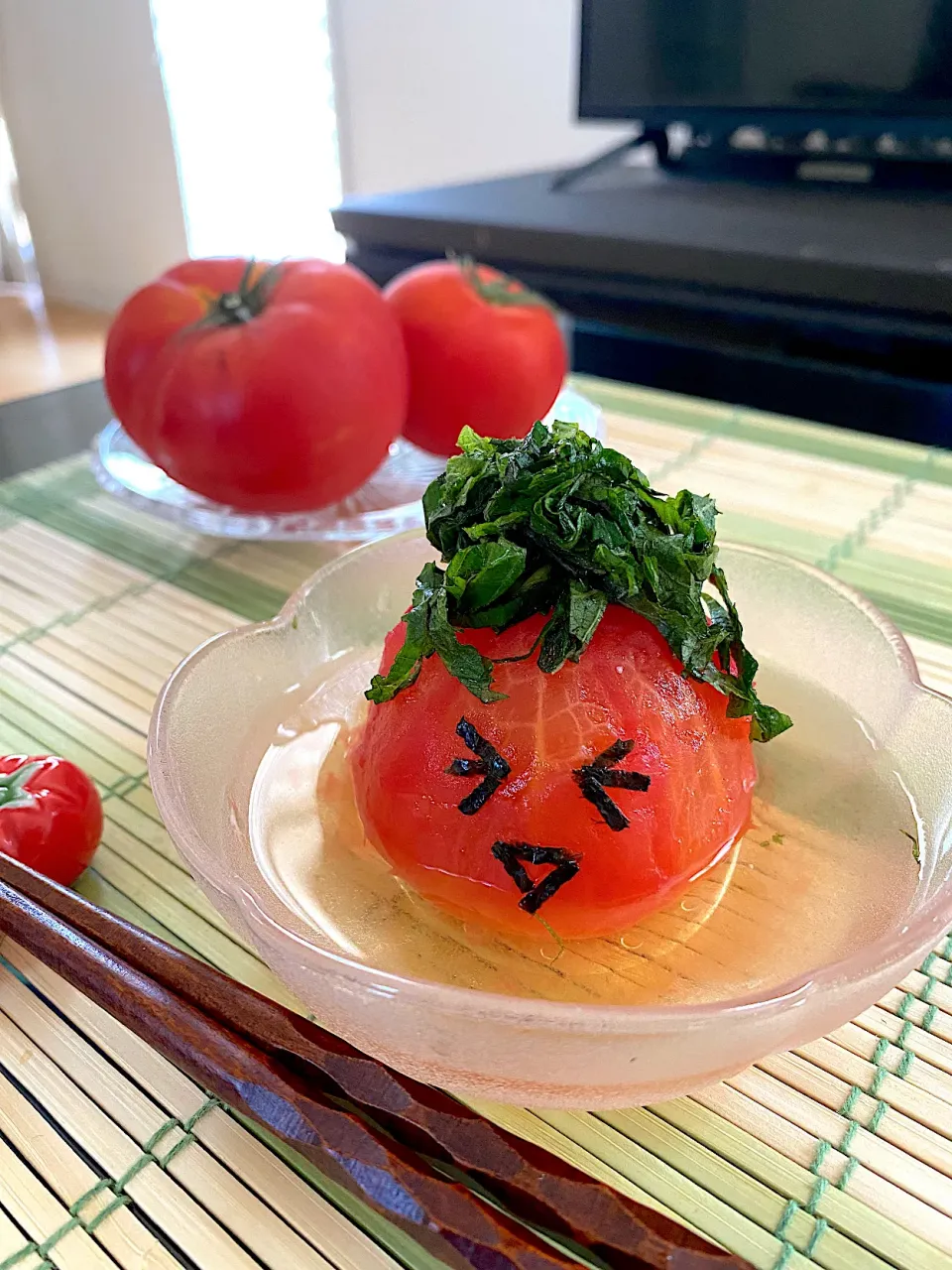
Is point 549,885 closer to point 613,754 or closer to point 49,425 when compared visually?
point 613,754

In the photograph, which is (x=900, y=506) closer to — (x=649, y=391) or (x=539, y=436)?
(x=649, y=391)

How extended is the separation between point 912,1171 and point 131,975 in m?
0.36

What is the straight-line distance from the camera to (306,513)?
0.96 meters

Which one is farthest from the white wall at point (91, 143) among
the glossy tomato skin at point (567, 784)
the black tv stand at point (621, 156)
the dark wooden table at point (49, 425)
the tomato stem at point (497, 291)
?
the glossy tomato skin at point (567, 784)

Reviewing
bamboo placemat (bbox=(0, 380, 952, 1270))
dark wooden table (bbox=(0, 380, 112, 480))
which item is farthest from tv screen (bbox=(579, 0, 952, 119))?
bamboo placemat (bbox=(0, 380, 952, 1270))

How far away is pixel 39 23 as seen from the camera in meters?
3.62

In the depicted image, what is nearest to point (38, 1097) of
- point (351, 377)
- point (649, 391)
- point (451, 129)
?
point (351, 377)

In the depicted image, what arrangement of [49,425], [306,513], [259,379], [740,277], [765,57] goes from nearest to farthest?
[259,379] < [306,513] < [49,425] < [740,277] < [765,57]

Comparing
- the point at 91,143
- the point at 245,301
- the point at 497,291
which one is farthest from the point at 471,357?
the point at 91,143

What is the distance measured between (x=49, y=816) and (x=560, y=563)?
319 mm

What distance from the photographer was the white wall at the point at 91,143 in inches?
136

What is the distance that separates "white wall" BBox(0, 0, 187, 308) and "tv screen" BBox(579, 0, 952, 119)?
190 centimetres

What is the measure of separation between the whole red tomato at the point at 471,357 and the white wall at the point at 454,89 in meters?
1.82

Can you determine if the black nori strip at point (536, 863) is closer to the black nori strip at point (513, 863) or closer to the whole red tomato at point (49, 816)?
the black nori strip at point (513, 863)
